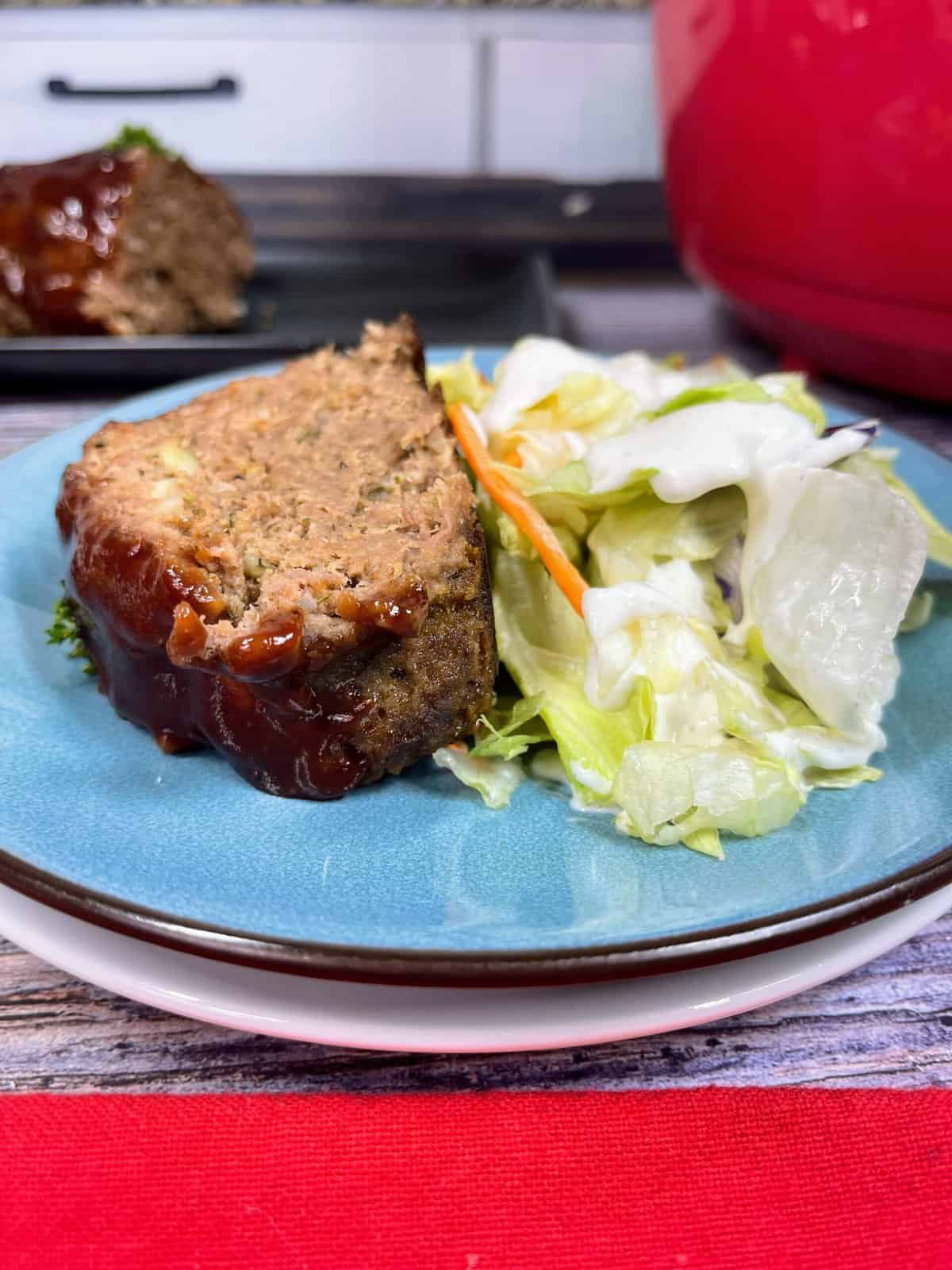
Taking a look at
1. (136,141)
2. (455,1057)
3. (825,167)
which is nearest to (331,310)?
(136,141)

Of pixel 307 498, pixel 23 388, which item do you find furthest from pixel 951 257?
pixel 23 388

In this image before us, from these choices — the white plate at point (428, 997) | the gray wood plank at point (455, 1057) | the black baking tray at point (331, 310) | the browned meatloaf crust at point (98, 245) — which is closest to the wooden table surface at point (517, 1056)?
the gray wood plank at point (455, 1057)

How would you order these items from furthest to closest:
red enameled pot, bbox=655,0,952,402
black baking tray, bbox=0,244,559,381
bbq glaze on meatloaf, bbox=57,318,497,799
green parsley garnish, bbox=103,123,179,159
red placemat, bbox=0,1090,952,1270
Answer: green parsley garnish, bbox=103,123,179,159 < black baking tray, bbox=0,244,559,381 < red enameled pot, bbox=655,0,952,402 < bbq glaze on meatloaf, bbox=57,318,497,799 < red placemat, bbox=0,1090,952,1270

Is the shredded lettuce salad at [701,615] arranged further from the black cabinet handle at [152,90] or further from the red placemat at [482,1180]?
the black cabinet handle at [152,90]

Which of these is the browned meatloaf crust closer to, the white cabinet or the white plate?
the white plate

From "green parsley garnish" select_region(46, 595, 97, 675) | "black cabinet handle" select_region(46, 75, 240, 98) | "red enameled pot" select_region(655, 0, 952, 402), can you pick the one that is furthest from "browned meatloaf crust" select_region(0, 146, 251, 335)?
"black cabinet handle" select_region(46, 75, 240, 98)

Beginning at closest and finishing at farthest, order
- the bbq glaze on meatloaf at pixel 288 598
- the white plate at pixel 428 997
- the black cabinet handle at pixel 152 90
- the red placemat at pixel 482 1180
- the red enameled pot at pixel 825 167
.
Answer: the red placemat at pixel 482 1180 → the white plate at pixel 428 997 → the bbq glaze on meatloaf at pixel 288 598 → the red enameled pot at pixel 825 167 → the black cabinet handle at pixel 152 90

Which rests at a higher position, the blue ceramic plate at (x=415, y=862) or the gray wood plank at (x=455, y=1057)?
the blue ceramic plate at (x=415, y=862)
